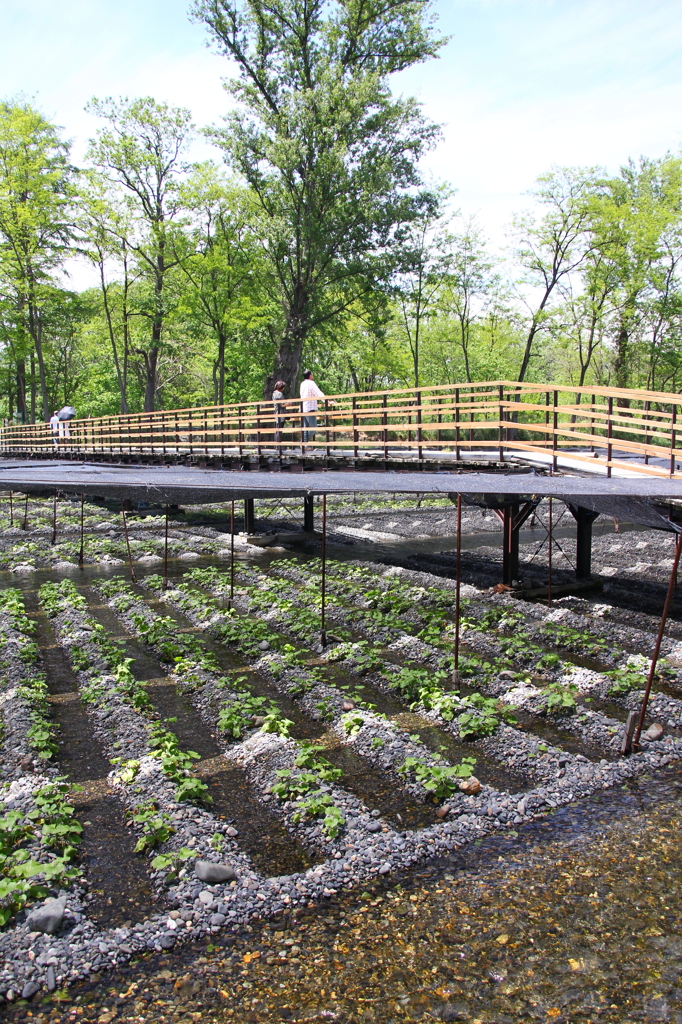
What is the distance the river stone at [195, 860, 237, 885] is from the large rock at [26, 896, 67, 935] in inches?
40.8

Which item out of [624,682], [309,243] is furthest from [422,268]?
[624,682]

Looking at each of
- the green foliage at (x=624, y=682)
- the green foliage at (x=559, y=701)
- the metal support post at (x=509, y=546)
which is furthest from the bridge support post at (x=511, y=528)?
the green foliage at (x=559, y=701)

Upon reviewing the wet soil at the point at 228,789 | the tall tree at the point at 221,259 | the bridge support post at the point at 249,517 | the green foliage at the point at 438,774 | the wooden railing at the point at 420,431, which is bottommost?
the wet soil at the point at 228,789

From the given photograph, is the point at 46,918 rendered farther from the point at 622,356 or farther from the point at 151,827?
the point at 622,356

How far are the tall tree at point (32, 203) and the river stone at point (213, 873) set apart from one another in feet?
129

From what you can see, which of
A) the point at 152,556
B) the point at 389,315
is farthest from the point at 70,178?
the point at 152,556

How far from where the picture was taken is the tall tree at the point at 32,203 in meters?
39.1

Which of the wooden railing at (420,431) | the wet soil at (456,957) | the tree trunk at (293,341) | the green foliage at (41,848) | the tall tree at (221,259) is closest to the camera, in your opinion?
the wet soil at (456,957)

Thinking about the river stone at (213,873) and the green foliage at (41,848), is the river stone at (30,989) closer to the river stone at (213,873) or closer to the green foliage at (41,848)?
the green foliage at (41,848)

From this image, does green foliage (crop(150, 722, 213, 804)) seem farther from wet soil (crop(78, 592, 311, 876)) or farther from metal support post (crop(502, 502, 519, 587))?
metal support post (crop(502, 502, 519, 587))

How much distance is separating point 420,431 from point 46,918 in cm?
1215

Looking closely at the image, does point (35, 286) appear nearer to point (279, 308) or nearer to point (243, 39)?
point (279, 308)

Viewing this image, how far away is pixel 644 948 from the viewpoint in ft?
16.9

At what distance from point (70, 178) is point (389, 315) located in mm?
20570
